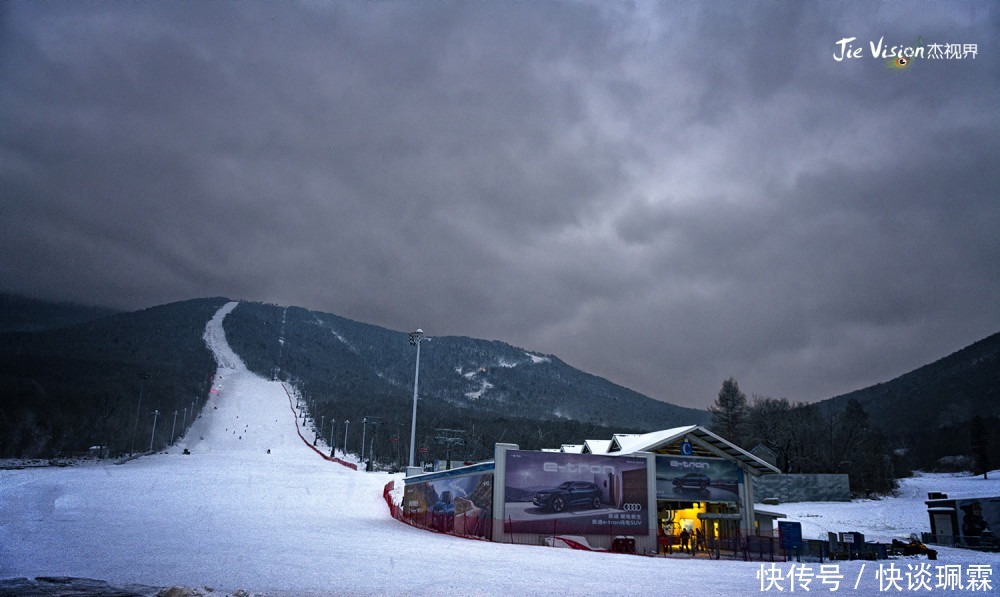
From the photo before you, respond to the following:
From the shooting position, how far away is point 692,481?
34.4 meters

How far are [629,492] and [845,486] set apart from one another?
48593 mm

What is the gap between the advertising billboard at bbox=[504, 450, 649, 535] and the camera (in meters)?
28.4

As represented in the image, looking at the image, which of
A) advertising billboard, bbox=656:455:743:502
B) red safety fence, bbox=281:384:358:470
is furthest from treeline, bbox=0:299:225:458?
advertising billboard, bbox=656:455:743:502

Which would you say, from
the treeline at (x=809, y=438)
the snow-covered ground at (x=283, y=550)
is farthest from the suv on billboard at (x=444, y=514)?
the treeline at (x=809, y=438)

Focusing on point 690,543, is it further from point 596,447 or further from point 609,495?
point 596,447

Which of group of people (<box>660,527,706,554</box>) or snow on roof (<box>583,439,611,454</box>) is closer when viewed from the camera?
group of people (<box>660,527,706,554</box>)

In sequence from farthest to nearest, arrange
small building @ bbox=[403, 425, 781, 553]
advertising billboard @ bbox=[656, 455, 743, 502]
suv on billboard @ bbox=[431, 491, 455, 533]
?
1. advertising billboard @ bbox=[656, 455, 743, 502]
2. suv on billboard @ bbox=[431, 491, 455, 533]
3. small building @ bbox=[403, 425, 781, 553]

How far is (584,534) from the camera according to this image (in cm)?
2917

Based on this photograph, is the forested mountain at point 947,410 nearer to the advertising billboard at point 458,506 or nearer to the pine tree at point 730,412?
the pine tree at point 730,412

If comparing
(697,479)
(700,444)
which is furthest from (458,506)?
(700,444)

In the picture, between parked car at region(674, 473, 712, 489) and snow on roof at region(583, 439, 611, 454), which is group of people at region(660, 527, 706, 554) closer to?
parked car at region(674, 473, 712, 489)

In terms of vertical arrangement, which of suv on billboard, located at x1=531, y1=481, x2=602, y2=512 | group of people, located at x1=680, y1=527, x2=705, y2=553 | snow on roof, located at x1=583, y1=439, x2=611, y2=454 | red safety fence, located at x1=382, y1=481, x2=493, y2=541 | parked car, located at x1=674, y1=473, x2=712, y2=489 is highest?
snow on roof, located at x1=583, y1=439, x2=611, y2=454

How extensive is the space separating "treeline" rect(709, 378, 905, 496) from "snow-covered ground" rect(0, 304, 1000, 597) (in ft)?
123

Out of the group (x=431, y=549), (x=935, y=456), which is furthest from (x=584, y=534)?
(x=935, y=456)
